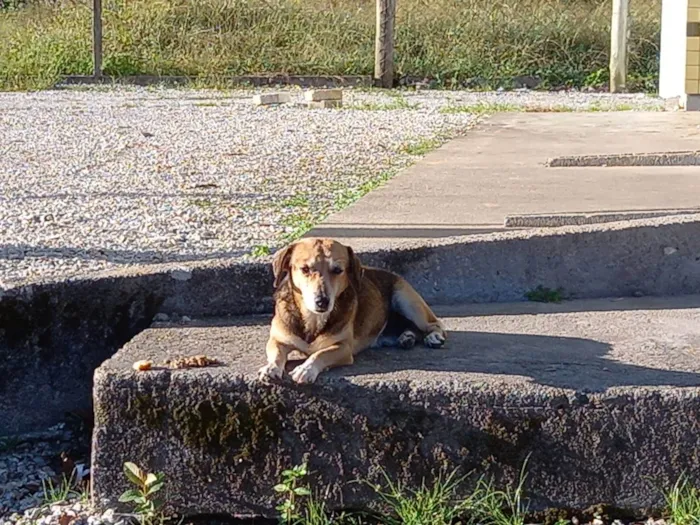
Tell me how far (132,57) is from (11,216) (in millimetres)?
13347

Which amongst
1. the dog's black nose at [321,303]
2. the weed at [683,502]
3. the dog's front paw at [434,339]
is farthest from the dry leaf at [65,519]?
the weed at [683,502]

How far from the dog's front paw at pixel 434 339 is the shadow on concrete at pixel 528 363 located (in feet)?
0.10

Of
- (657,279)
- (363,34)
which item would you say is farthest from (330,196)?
(363,34)

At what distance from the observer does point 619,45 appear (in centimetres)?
1691

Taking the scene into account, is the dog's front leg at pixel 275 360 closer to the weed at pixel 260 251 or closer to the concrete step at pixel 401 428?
the concrete step at pixel 401 428

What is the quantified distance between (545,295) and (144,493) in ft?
6.20

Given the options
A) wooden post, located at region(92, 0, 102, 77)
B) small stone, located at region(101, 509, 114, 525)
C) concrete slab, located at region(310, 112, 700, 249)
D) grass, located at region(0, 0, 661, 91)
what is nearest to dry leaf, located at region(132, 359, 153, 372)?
small stone, located at region(101, 509, 114, 525)

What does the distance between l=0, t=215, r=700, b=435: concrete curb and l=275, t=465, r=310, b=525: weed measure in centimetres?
101

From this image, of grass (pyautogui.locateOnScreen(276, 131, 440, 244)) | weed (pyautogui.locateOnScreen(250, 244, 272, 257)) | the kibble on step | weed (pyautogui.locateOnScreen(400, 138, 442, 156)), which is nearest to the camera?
weed (pyautogui.locateOnScreen(250, 244, 272, 257))

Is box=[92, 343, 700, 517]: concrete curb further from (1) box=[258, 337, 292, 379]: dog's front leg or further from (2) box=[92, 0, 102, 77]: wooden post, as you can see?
(2) box=[92, 0, 102, 77]: wooden post

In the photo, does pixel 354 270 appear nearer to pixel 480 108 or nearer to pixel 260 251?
pixel 260 251

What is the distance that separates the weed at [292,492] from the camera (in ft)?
11.1

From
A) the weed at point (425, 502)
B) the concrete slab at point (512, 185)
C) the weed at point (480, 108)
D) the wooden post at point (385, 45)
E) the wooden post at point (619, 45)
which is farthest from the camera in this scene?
the wooden post at point (385, 45)

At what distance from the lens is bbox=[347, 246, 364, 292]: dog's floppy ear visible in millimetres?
3613
